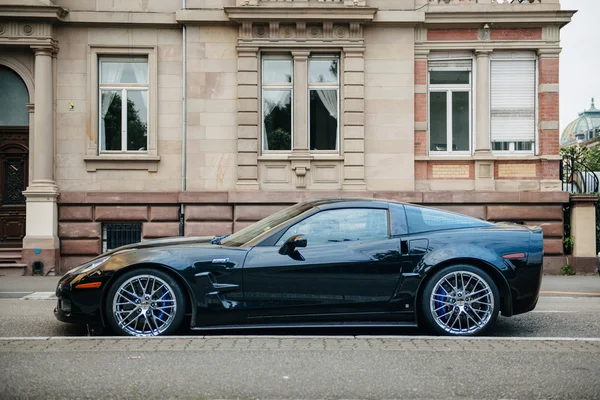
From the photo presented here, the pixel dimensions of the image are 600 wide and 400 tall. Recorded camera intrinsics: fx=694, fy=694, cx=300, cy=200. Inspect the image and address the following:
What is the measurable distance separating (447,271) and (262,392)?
2907 mm

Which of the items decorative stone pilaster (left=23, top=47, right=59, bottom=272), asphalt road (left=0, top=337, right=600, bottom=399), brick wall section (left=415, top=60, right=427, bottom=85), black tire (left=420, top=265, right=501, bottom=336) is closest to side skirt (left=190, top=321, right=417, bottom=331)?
black tire (left=420, top=265, right=501, bottom=336)

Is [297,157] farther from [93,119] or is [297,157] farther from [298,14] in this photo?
[93,119]

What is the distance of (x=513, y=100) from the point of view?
1614 centimetres

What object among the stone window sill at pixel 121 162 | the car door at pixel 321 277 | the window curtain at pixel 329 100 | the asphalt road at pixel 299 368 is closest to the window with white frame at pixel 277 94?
the window curtain at pixel 329 100

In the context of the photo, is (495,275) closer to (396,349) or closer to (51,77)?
(396,349)

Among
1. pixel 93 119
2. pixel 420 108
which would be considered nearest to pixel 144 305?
pixel 93 119

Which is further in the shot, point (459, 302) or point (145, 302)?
point (459, 302)

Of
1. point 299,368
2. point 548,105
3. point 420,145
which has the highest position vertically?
point 548,105

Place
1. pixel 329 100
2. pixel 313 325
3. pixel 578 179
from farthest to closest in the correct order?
1. pixel 578 179
2. pixel 329 100
3. pixel 313 325

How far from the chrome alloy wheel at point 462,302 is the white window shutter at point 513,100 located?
9856 mm

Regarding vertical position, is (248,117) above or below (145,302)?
above

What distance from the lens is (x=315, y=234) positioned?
22.9ft

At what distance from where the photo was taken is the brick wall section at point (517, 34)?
1588cm

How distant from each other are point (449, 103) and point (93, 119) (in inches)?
322
